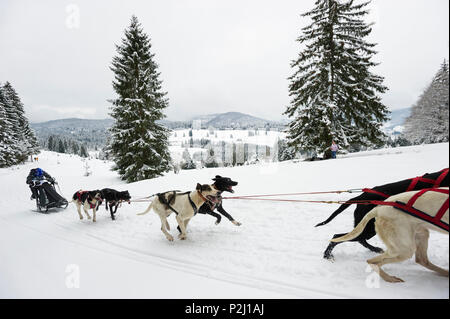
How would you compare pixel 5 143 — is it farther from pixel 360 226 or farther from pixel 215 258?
pixel 360 226

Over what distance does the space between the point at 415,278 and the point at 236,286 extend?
84.2 inches

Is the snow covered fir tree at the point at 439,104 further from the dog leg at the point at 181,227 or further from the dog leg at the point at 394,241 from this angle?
the dog leg at the point at 181,227

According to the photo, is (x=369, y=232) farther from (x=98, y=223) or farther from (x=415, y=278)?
(x=98, y=223)

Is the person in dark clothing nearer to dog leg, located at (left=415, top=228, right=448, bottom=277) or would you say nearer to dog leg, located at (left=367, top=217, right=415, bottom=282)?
dog leg, located at (left=367, top=217, right=415, bottom=282)

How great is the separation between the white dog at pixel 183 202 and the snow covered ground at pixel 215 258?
505 millimetres

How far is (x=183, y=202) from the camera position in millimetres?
3869

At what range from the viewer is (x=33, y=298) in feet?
8.22

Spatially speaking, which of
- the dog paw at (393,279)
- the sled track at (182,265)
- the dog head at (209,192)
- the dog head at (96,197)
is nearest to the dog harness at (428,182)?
the dog paw at (393,279)

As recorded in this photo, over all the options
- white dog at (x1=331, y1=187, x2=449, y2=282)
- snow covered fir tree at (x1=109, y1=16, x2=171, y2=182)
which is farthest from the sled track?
snow covered fir tree at (x1=109, y1=16, x2=171, y2=182)

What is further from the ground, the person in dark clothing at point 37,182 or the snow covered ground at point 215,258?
the person in dark clothing at point 37,182

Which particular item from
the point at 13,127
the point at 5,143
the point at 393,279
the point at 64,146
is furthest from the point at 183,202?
the point at 64,146

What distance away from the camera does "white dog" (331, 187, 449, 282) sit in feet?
5.97

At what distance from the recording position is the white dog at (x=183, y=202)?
146 inches

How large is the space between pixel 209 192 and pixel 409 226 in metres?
2.79
